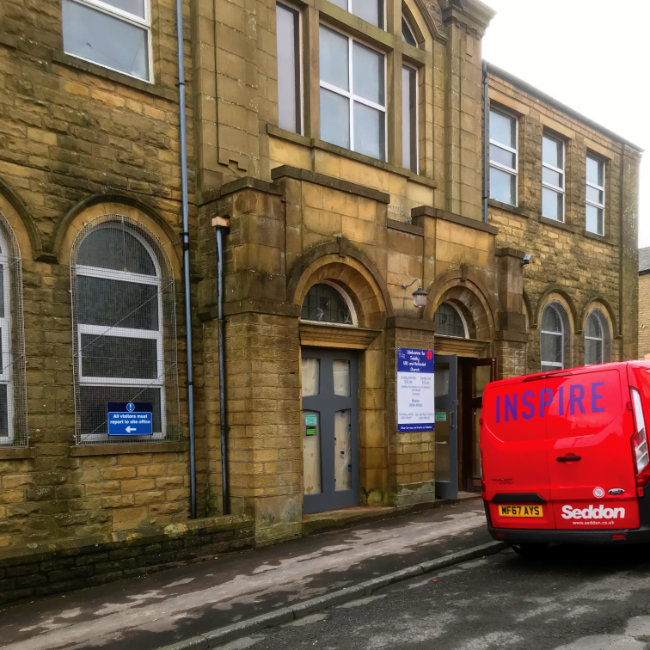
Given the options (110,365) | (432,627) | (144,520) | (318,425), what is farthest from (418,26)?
(432,627)

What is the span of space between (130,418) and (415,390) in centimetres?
440

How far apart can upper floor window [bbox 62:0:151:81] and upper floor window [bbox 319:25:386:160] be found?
9.74 ft

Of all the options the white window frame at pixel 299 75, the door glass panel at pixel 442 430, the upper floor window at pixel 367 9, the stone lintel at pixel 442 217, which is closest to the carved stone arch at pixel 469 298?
the stone lintel at pixel 442 217

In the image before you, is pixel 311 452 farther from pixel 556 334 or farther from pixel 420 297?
pixel 556 334

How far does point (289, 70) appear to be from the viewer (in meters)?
10.9

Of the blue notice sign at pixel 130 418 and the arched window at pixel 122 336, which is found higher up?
the arched window at pixel 122 336

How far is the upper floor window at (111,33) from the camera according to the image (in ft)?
28.6

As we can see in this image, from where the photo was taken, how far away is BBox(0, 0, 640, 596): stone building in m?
8.07

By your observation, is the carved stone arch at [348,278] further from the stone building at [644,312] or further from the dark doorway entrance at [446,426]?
the stone building at [644,312]

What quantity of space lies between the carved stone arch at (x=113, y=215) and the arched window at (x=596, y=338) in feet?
37.9

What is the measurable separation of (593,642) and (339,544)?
13.4 ft

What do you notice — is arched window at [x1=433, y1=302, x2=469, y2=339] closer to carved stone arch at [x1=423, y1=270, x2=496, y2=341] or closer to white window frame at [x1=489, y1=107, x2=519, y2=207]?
carved stone arch at [x1=423, y1=270, x2=496, y2=341]

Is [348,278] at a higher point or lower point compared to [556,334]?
higher

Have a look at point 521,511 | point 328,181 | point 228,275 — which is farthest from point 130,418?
point 521,511
